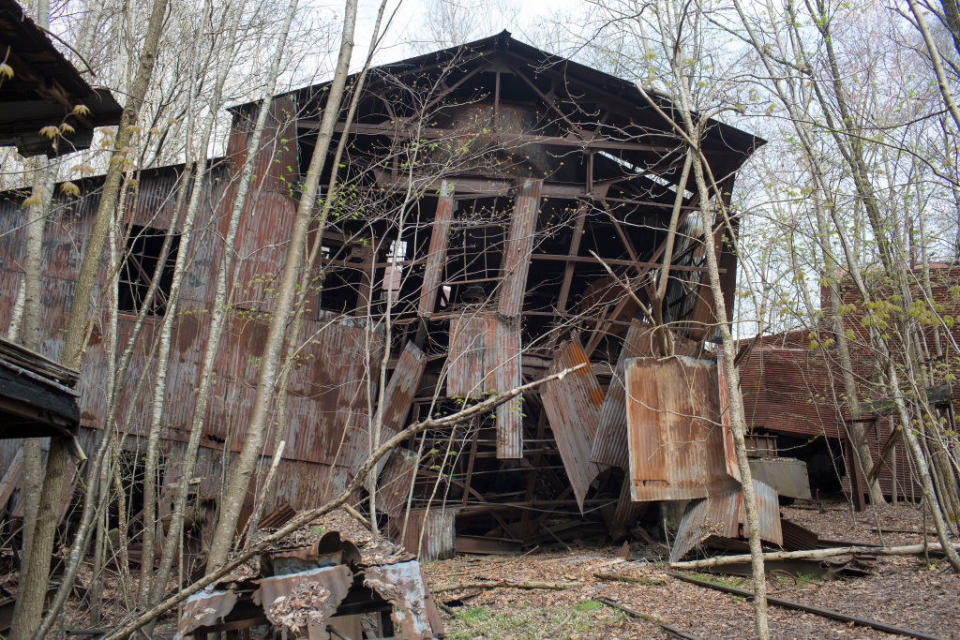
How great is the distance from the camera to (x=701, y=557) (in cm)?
1183

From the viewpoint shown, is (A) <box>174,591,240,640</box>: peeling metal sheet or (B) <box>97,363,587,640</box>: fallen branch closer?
(B) <box>97,363,587,640</box>: fallen branch

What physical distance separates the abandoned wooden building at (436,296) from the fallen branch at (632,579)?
5.54ft

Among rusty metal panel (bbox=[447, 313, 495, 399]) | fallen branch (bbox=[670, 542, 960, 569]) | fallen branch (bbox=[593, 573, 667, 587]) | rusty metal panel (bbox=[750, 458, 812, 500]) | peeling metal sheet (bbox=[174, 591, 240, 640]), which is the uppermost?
rusty metal panel (bbox=[447, 313, 495, 399])

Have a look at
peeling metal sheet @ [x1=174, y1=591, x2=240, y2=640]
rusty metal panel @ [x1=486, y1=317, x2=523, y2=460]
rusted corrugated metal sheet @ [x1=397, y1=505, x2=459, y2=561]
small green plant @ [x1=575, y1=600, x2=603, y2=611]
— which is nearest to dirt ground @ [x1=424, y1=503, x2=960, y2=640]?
small green plant @ [x1=575, y1=600, x2=603, y2=611]

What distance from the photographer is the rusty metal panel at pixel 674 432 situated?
1221cm

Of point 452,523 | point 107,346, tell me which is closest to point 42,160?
point 107,346

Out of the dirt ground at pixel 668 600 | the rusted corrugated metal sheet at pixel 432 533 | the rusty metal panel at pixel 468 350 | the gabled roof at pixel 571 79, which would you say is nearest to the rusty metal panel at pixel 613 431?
the dirt ground at pixel 668 600

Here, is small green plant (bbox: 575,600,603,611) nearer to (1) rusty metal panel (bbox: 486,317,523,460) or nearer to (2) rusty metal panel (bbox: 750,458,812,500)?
(1) rusty metal panel (bbox: 486,317,523,460)

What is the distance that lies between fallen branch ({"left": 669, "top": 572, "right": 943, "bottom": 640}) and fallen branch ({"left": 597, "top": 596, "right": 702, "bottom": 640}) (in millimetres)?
1663

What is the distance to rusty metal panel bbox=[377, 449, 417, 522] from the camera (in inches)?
536

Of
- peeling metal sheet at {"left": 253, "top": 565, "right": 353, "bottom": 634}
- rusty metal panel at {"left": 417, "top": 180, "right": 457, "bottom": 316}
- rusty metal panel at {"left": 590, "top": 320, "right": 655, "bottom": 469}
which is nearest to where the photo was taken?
peeling metal sheet at {"left": 253, "top": 565, "right": 353, "bottom": 634}

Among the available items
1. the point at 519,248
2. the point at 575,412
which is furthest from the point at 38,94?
the point at 575,412

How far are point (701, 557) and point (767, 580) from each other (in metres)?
1.39

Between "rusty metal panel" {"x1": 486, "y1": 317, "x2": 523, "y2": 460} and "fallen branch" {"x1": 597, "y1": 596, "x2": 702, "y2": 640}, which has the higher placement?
"rusty metal panel" {"x1": 486, "y1": 317, "x2": 523, "y2": 460}
